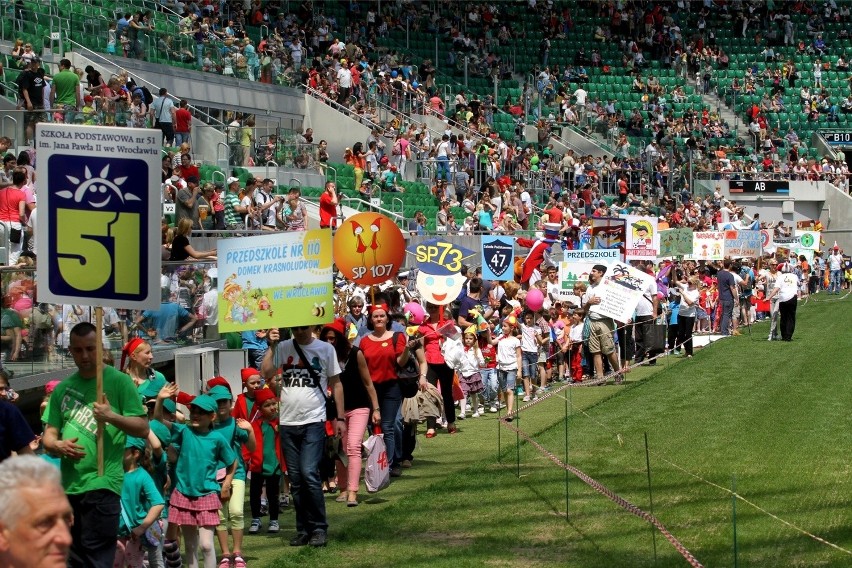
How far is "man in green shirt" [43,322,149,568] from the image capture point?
832 centimetres

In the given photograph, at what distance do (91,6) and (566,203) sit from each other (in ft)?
51.2

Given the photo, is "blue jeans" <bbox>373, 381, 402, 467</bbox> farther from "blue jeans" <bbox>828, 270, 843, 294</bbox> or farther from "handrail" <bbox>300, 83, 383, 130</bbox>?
"blue jeans" <bbox>828, 270, 843, 294</bbox>

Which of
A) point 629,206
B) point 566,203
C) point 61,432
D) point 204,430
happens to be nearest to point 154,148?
point 61,432

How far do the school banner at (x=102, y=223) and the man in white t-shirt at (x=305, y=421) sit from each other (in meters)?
3.40

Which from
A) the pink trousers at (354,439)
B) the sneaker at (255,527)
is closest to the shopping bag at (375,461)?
the pink trousers at (354,439)

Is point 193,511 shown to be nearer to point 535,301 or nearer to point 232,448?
point 232,448

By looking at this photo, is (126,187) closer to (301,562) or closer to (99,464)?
(99,464)

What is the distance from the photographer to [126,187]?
866 cm

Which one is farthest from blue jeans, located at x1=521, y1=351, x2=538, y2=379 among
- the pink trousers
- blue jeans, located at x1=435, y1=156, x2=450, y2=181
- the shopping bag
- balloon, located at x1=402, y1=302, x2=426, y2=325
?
blue jeans, located at x1=435, y1=156, x2=450, y2=181

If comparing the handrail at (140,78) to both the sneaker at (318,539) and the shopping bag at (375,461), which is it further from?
the sneaker at (318,539)

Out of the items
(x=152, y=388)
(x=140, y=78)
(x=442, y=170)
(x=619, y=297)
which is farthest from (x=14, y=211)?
(x=442, y=170)

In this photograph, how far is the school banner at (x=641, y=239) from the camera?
103ft

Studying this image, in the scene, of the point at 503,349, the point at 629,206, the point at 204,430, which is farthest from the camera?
the point at 629,206

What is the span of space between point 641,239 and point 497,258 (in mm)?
7972
